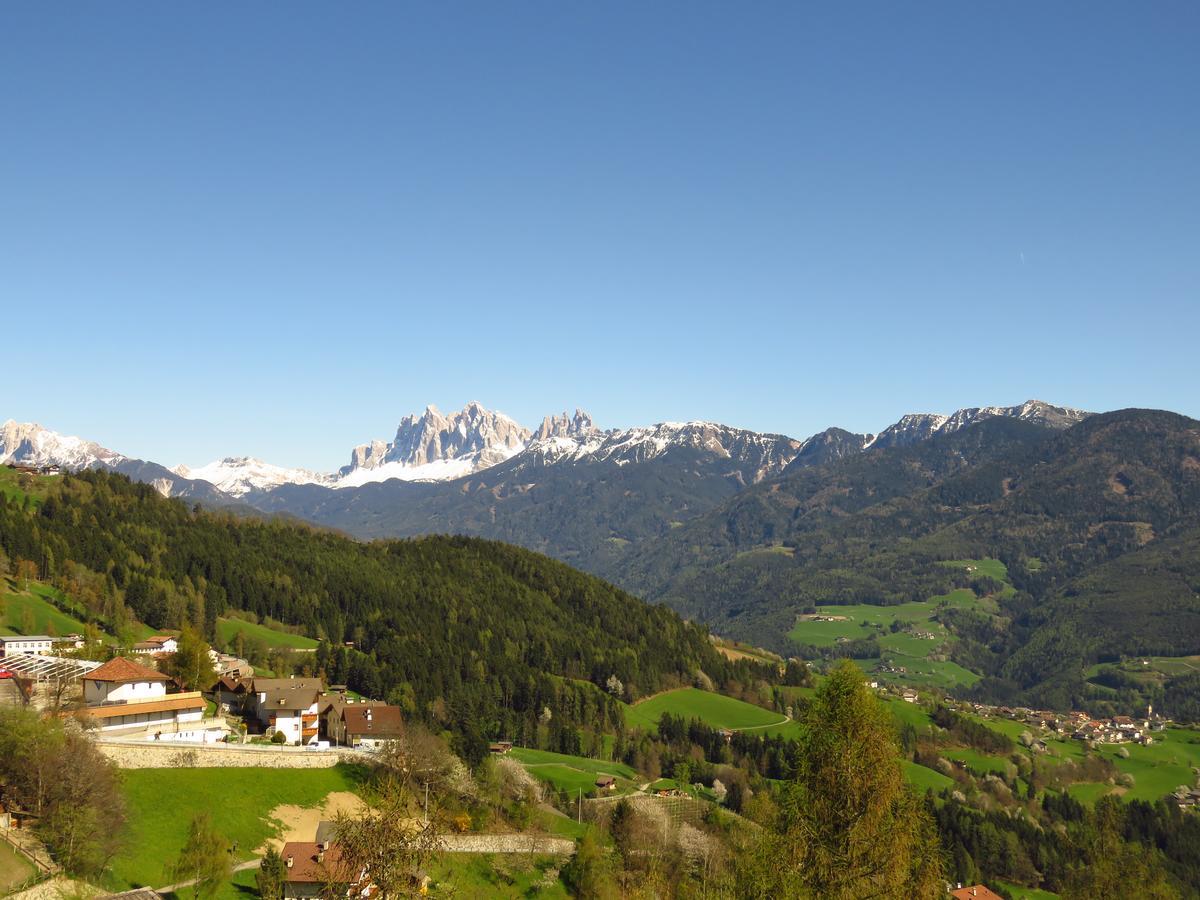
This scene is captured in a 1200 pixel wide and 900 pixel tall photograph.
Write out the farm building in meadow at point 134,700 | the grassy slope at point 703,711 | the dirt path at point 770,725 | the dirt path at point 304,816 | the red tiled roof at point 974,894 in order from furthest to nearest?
1. the dirt path at point 770,725
2. the grassy slope at point 703,711
3. the red tiled roof at point 974,894
4. the farm building in meadow at point 134,700
5. the dirt path at point 304,816

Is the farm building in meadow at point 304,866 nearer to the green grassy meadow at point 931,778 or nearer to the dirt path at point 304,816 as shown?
the dirt path at point 304,816

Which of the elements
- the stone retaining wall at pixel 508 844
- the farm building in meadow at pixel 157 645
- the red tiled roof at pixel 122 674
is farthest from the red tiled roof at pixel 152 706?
the farm building in meadow at pixel 157 645

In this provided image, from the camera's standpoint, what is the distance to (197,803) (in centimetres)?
7488

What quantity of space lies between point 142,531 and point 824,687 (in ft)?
543

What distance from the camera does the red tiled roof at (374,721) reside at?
108 metres

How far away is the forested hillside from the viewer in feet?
484

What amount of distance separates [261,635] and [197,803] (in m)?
84.1

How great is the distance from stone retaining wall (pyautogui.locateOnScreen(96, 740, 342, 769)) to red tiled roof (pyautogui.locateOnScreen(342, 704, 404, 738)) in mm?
14468

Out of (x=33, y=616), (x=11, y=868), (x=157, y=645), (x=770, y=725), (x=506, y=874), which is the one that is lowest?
(x=770, y=725)

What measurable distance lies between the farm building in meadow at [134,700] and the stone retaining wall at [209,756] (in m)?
9.59

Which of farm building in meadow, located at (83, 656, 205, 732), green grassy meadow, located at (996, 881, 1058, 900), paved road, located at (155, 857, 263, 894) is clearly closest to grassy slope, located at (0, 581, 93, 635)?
farm building in meadow, located at (83, 656, 205, 732)

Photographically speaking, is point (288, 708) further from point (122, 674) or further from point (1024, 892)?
→ point (1024, 892)

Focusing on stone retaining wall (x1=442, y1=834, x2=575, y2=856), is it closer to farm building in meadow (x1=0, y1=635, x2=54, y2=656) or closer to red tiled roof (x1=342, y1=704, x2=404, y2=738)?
red tiled roof (x1=342, y1=704, x2=404, y2=738)

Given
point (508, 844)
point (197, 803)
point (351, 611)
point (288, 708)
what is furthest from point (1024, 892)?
point (351, 611)
